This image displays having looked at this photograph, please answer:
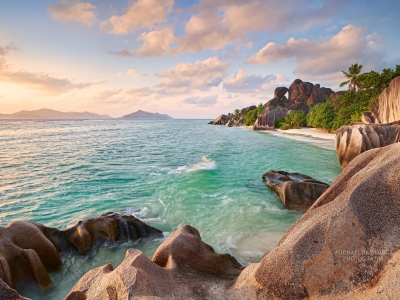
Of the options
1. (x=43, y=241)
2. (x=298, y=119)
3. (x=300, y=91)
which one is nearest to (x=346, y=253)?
(x=43, y=241)

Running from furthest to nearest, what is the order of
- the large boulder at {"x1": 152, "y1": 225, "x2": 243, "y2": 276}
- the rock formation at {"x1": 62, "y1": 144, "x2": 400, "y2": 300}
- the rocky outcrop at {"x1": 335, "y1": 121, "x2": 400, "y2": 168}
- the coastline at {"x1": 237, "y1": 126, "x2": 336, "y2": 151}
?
1. the coastline at {"x1": 237, "y1": 126, "x2": 336, "y2": 151}
2. the rocky outcrop at {"x1": 335, "y1": 121, "x2": 400, "y2": 168}
3. the large boulder at {"x1": 152, "y1": 225, "x2": 243, "y2": 276}
4. the rock formation at {"x1": 62, "y1": 144, "x2": 400, "y2": 300}

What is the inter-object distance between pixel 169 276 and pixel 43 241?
173 inches

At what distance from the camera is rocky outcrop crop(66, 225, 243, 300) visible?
3.18 metres

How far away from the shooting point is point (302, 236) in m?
3.30

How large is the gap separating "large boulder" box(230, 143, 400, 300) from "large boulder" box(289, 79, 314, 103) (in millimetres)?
96304

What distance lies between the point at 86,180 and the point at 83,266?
10.1 metres

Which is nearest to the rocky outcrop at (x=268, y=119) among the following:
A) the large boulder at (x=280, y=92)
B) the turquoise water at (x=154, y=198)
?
the large boulder at (x=280, y=92)

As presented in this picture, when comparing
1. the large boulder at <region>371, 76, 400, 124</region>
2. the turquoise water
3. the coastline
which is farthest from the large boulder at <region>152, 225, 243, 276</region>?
the coastline

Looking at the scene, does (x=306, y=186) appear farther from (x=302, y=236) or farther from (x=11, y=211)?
(x=11, y=211)

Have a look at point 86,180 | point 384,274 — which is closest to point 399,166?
point 384,274

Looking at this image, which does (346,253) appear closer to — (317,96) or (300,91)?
(317,96)

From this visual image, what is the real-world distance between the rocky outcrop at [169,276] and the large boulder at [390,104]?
67.6 ft

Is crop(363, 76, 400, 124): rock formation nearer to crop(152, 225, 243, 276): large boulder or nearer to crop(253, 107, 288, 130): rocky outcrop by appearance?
crop(152, 225, 243, 276): large boulder

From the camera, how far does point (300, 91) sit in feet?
290
